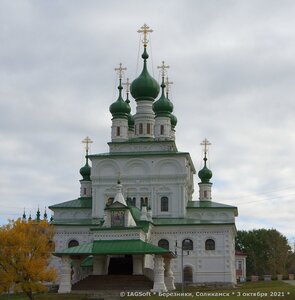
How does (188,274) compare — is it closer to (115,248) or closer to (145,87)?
(115,248)

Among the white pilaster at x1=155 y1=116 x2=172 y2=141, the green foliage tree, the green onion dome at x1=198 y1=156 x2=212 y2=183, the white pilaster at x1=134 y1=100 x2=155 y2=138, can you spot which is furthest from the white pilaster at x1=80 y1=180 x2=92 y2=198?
the green foliage tree

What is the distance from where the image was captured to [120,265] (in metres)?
43.6

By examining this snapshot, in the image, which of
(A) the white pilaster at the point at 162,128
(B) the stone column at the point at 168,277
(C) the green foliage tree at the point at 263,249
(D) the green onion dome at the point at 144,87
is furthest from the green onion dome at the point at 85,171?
(C) the green foliage tree at the point at 263,249

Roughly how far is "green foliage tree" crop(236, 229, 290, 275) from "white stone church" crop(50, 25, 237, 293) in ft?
95.7

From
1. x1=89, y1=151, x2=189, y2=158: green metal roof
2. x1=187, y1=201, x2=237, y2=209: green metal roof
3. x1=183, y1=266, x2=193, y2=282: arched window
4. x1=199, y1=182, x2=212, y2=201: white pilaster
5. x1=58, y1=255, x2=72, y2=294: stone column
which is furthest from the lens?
x1=199, y1=182, x2=212, y2=201: white pilaster

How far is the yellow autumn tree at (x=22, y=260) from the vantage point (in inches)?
1428

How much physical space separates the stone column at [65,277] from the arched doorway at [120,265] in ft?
13.1

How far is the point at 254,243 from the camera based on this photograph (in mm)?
84812

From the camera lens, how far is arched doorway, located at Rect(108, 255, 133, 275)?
43281 mm

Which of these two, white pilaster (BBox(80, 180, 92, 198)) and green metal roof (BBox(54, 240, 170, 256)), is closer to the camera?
green metal roof (BBox(54, 240, 170, 256))

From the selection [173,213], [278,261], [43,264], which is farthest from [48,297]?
[278,261]

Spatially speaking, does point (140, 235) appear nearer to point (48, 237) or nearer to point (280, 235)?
point (48, 237)

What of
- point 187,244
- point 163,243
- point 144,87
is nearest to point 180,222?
point 187,244

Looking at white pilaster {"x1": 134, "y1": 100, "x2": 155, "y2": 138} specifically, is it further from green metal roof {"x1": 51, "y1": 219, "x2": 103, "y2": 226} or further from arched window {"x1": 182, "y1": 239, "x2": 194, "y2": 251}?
arched window {"x1": 182, "y1": 239, "x2": 194, "y2": 251}
